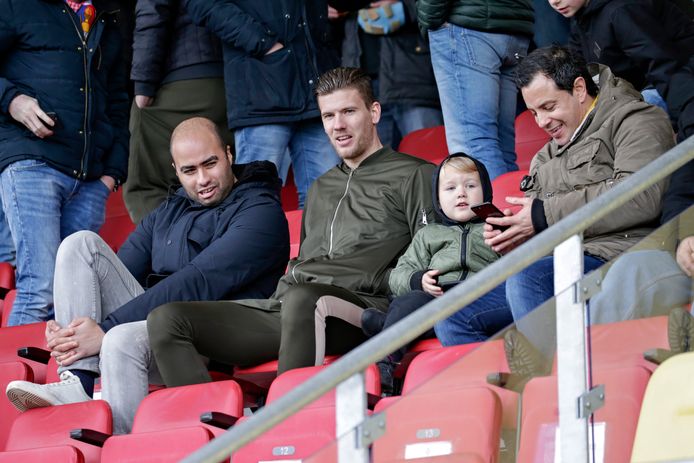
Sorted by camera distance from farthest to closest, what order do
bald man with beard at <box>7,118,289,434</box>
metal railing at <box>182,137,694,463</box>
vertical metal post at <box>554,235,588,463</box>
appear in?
bald man with beard at <box>7,118,289,434</box> → vertical metal post at <box>554,235,588,463</box> → metal railing at <box>182,137,694,463</box>

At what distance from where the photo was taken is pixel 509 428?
8.54ft

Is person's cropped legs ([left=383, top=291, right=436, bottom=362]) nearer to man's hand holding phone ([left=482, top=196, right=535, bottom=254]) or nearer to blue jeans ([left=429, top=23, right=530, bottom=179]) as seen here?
man's hand holding phone ([left=482, top=196, right=535, bottom=254])

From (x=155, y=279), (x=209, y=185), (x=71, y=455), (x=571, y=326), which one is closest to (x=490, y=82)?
(x=209, y=185)

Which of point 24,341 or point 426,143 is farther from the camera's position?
point 426,143

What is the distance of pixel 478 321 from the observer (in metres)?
3.73

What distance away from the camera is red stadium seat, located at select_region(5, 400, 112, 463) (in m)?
3.95

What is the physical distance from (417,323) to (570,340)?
489mm

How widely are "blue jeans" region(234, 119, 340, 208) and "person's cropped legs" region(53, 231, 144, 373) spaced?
1.32 metres

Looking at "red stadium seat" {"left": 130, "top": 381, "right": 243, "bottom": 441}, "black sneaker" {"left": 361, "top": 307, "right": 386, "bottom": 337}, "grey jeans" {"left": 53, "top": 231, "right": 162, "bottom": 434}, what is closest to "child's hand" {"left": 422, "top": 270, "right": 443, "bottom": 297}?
"black sneaker" {"left": 361, "top": 307, "right": 386, "bottom": 337}

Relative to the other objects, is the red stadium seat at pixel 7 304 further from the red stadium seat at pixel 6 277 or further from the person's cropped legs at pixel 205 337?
the person's cropped legs at pixel 205 337

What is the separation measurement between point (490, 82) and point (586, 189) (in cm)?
152

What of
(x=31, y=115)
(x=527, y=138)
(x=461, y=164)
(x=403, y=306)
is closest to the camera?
(x=403, y=306)

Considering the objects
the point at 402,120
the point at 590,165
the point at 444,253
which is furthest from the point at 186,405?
the point at 402,120

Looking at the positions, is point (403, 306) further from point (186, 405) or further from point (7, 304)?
point (7, 304)
